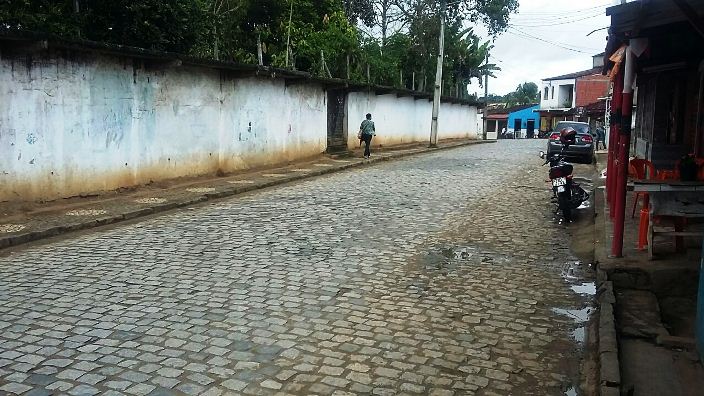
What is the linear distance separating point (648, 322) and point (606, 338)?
2.85 feet

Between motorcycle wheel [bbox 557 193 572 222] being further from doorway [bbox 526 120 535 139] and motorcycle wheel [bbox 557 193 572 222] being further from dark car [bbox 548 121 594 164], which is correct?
doorway [bbox 526 120 535 139]

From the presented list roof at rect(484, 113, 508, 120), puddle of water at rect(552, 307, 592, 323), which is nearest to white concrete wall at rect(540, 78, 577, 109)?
roof at rect(484, 113, 508, 120)

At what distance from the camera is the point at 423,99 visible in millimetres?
34688

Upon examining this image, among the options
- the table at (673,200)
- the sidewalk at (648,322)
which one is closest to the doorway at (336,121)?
the sidewalk at (648,322)

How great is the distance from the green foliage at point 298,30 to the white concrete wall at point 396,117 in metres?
2.05

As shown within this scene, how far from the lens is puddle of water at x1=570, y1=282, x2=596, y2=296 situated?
21.8ft

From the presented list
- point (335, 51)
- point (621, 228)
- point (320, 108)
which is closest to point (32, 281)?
point (621, 228)

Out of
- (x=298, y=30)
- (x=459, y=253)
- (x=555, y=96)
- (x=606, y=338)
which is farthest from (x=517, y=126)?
(x=606, y=338)

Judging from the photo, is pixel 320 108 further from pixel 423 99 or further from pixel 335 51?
pixel 423 99

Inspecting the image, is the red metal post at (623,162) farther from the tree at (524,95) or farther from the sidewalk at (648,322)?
the tree at (524,95)

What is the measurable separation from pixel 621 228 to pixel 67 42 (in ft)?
32.4

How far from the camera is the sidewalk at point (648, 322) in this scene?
14.2ft

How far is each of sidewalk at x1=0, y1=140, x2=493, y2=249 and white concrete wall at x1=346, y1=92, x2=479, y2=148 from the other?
25.1 feet

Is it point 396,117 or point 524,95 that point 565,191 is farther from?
point 524,95
